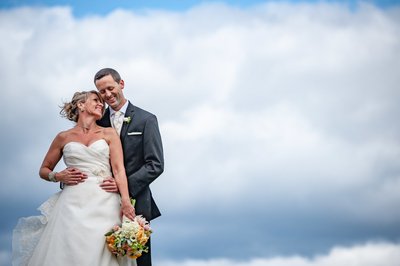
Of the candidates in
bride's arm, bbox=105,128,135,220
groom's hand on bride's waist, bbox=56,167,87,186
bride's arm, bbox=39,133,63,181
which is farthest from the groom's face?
groom's hand on bride's waist, bbox=56,167,87,186

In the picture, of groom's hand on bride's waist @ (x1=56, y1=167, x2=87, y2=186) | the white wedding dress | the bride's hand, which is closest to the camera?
the white wedding dress

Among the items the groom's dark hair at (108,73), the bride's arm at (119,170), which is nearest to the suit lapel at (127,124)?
the bride's arm at (119,170)

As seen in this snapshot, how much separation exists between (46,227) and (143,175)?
167cm

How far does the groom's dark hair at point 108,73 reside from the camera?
11.1 metres

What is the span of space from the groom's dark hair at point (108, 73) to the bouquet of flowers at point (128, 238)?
7.33 ft

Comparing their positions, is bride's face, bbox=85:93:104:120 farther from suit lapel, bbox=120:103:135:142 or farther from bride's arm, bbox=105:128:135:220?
suit lapel, bbox=120:103:135:142

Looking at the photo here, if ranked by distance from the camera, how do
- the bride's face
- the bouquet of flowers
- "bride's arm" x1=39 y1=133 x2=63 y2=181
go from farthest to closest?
"bride's arm" x1=39 y1=133 x2=63 y2=181
the bride's face
the bouquet of flowers

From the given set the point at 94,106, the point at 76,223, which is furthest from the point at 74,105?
the point at 76,223

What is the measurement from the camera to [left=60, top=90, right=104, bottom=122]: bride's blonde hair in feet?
36.5

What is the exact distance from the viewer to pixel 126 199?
1070cm

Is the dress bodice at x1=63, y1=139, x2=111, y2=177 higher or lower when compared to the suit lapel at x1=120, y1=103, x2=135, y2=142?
lower

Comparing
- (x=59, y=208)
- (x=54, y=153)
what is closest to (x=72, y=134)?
(x=54, y=153)

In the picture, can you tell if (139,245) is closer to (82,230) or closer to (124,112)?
(82,230)

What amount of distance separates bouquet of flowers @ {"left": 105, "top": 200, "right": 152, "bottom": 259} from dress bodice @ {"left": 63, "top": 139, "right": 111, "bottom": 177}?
2.96ft
